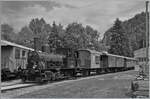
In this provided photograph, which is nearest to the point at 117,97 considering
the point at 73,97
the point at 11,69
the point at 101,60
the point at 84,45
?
the point at 73,97

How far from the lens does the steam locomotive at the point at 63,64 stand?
62.3ft

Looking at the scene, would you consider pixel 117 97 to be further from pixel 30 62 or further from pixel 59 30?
pixel 59 30

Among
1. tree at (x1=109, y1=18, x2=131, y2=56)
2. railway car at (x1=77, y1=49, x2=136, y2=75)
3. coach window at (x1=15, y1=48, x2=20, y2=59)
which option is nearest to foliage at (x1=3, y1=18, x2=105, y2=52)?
tree at (x1=109, y1=18, x2=131, y2=56)

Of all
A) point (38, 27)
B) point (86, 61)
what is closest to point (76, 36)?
point (38, 27)

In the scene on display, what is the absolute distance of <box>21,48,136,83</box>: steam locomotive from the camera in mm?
18975

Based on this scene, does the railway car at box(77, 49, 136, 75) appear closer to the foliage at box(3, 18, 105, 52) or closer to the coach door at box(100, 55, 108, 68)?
the coach door at box(100, 55, 108, 68)

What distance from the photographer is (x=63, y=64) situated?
2325cm

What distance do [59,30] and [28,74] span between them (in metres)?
33.8

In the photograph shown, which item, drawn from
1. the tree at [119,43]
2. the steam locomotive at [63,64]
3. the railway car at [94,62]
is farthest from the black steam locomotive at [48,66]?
the tree at [119,43]

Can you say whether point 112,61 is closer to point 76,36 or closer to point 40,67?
point 76,36

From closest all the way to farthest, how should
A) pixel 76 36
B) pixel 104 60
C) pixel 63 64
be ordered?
pixel 63 64, pixel 104 60, pixel 76 36

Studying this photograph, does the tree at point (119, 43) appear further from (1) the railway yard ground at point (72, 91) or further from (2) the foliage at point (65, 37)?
(1) the railway yard ground at point (72, 91)

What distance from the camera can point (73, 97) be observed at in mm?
10500

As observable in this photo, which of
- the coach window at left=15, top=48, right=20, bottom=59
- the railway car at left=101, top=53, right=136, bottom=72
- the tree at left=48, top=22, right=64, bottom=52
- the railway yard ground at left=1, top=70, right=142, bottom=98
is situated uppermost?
the tree at left=48, top=22, right=64, bottom=52
